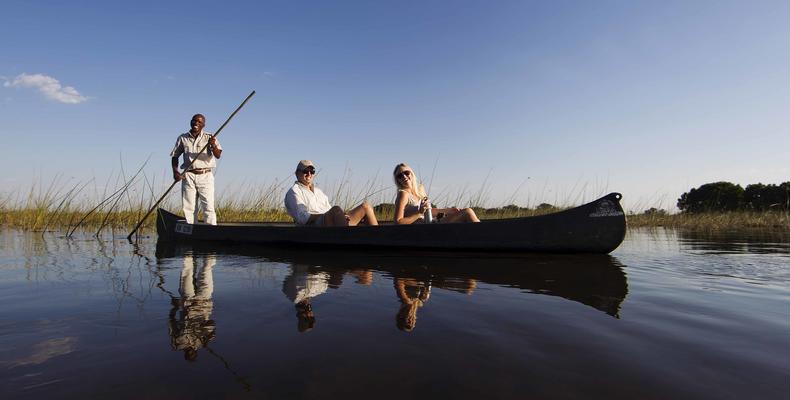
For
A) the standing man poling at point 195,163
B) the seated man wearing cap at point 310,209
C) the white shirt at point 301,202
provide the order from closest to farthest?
the seated man wearing cap at point 310,209 < the white shirt at point 301,202 < the standing man poling at point 195,163

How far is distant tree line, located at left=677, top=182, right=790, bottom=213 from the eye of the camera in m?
17.1

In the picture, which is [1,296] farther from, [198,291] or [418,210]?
[418,210]

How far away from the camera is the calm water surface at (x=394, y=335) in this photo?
124cm

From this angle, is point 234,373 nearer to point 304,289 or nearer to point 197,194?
point 304,289

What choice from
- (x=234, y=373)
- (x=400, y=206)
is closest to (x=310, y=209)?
(x=400, y=206)

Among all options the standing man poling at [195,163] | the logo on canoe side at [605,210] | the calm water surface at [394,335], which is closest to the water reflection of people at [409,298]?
the calm water surface at [394,335]

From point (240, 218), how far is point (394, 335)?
1054cm

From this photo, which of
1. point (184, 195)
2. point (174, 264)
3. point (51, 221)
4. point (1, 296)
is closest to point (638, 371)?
point (1, 296)

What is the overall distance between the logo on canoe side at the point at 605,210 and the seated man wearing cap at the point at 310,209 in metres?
2.74

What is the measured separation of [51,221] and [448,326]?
44.2ft

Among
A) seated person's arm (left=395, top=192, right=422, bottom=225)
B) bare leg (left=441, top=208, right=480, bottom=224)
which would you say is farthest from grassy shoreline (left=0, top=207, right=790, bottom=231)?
seated person's arm (left=395, top=192, right=422, bottom=225)

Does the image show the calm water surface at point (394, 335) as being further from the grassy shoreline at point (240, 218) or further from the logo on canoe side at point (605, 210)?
the grassy shoreline at point (240, 218)

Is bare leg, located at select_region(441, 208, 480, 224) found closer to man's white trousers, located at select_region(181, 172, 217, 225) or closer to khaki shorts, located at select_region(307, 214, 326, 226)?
khaki shorts, located at select_region(307, 214, 326, 226)

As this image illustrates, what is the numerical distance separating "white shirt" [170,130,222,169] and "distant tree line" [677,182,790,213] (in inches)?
687
